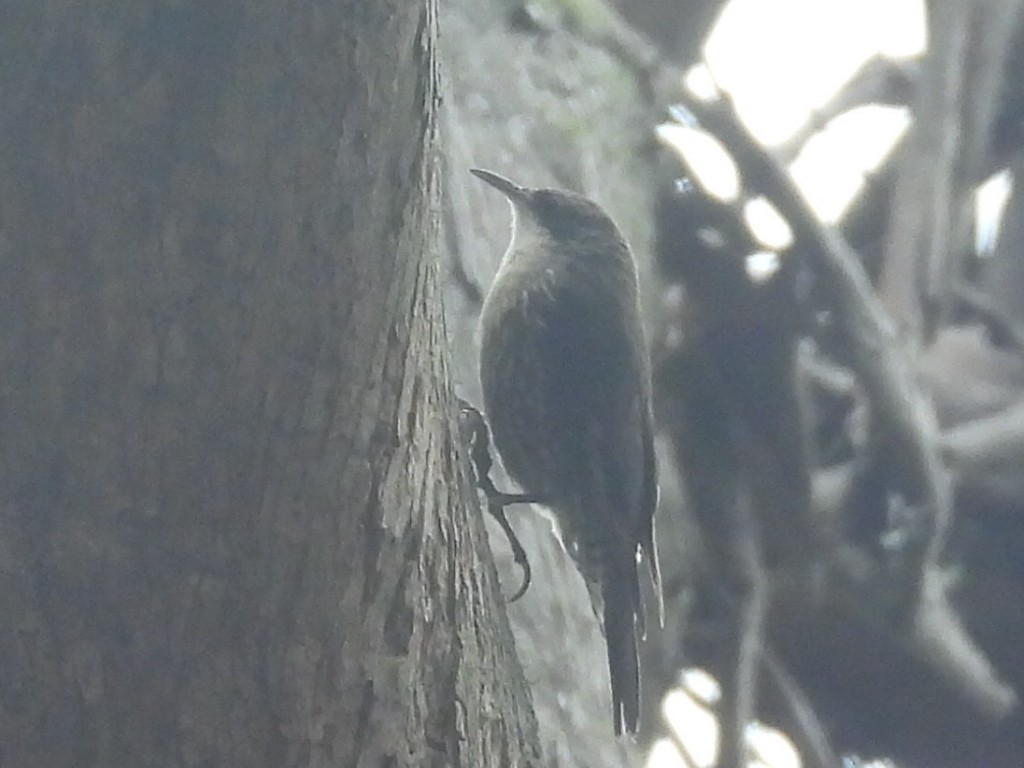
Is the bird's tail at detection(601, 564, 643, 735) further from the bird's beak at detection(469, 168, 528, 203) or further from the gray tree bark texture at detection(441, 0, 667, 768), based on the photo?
the bird's beak at detection(469, 168, 528, 203)

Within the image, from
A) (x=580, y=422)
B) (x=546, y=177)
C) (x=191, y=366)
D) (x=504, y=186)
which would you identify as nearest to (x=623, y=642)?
(x=580, y=422)

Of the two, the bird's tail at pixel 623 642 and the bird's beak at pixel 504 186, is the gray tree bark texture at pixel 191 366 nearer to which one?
the bird's tail at pixel 623 642

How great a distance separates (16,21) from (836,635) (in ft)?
8.81

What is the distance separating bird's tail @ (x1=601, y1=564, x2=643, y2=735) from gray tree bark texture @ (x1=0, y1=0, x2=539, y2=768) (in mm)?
671

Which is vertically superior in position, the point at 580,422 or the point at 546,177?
the point at 546,177

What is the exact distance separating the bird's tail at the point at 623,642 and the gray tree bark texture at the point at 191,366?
26.4 inches

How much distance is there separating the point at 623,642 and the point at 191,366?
2.76 feet

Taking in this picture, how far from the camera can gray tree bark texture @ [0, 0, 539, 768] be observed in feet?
3.52

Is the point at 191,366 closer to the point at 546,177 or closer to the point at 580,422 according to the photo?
the point at 580,422

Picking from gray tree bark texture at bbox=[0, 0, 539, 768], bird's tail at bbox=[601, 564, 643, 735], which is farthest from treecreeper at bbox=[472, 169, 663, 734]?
gray tree bark texture at bbox=[0, 0, 539, 768]

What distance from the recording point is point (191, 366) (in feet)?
3.57

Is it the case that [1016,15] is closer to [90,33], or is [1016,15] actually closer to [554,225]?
[554,225]

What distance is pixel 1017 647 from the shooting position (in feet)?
11.5

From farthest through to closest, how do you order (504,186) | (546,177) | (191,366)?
(546,177) < (504,186) < (191,366)
